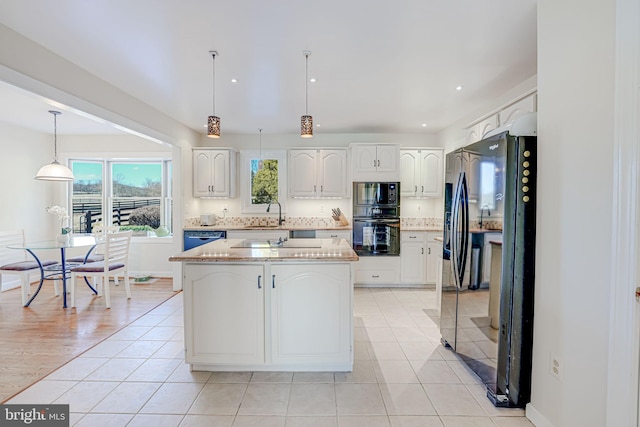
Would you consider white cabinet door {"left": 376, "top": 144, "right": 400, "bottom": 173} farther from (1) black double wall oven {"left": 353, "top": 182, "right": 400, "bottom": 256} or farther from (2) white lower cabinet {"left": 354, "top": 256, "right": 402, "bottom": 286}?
(2) white lower cabinet {"left": 354, "top": 256, "right": 402, "bottom": 286}

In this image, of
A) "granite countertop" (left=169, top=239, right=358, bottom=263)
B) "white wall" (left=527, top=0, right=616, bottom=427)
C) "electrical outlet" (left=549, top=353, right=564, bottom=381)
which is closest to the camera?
"white wall" (left=527, top=0, right=616, bottom=427)

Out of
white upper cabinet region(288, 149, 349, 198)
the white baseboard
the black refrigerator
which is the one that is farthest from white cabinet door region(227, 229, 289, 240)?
the white baseboard

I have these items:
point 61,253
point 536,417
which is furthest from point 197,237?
point 536,417

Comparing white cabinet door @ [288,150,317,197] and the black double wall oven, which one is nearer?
the black double wall oven

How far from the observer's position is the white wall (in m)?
1.45

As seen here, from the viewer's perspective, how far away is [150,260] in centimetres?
548

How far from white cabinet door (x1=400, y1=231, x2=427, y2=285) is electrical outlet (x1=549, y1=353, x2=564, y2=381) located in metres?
3.13

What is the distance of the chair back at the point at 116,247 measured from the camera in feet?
12.9

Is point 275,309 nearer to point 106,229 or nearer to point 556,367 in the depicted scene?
point 556,367

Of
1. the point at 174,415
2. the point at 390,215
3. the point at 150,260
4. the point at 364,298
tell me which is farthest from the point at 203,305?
the point at 150,260

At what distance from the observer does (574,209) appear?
161cm

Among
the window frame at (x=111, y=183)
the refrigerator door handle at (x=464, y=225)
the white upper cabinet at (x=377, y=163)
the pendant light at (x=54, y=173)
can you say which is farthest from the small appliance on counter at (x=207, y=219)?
the refrigerator door handle at (x=464, y=225)

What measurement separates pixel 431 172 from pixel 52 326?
17.8 ft

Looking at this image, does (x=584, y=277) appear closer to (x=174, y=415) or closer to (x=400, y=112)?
(x=174, y=415)
